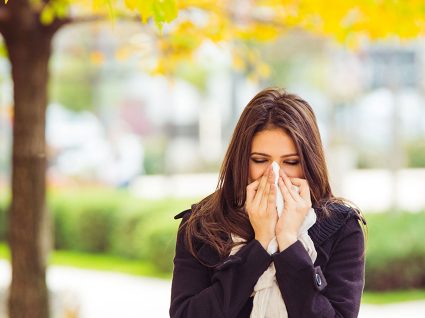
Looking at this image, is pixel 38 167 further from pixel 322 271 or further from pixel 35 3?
pixel 322 271

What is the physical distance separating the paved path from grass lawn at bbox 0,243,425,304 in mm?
292

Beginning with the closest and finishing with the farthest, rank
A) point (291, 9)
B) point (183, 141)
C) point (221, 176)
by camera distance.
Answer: point (221, 176) < point (291, 9) < point (183, 141)

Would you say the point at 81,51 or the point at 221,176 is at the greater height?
the point at 81,51

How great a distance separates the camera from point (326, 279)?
7.70ft

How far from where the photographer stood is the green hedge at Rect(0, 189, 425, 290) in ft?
27.6

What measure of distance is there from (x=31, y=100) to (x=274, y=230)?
302 centimetres

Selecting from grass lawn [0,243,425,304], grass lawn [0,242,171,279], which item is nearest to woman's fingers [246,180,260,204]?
grass lawn [0,243,425,304]

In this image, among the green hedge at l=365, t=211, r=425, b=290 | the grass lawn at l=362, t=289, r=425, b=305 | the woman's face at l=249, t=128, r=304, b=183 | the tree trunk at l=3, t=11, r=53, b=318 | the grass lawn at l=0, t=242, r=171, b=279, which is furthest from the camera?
the grass lawn at l=0, t=242, r=171, b=279

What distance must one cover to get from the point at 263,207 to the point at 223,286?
0.23 metres

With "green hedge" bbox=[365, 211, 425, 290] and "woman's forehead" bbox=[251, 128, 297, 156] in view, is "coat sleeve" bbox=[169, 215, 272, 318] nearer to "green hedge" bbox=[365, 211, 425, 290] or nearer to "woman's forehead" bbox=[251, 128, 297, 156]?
"woman's forehead" bbox=[251, 128, 297, 156]

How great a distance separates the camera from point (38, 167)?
200 inches

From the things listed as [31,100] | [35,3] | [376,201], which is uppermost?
[35,3]

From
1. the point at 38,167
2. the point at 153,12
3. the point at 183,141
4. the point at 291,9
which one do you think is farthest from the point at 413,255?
the point at 183,141

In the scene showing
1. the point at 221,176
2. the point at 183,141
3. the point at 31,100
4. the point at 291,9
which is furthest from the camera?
the point at 183,141
